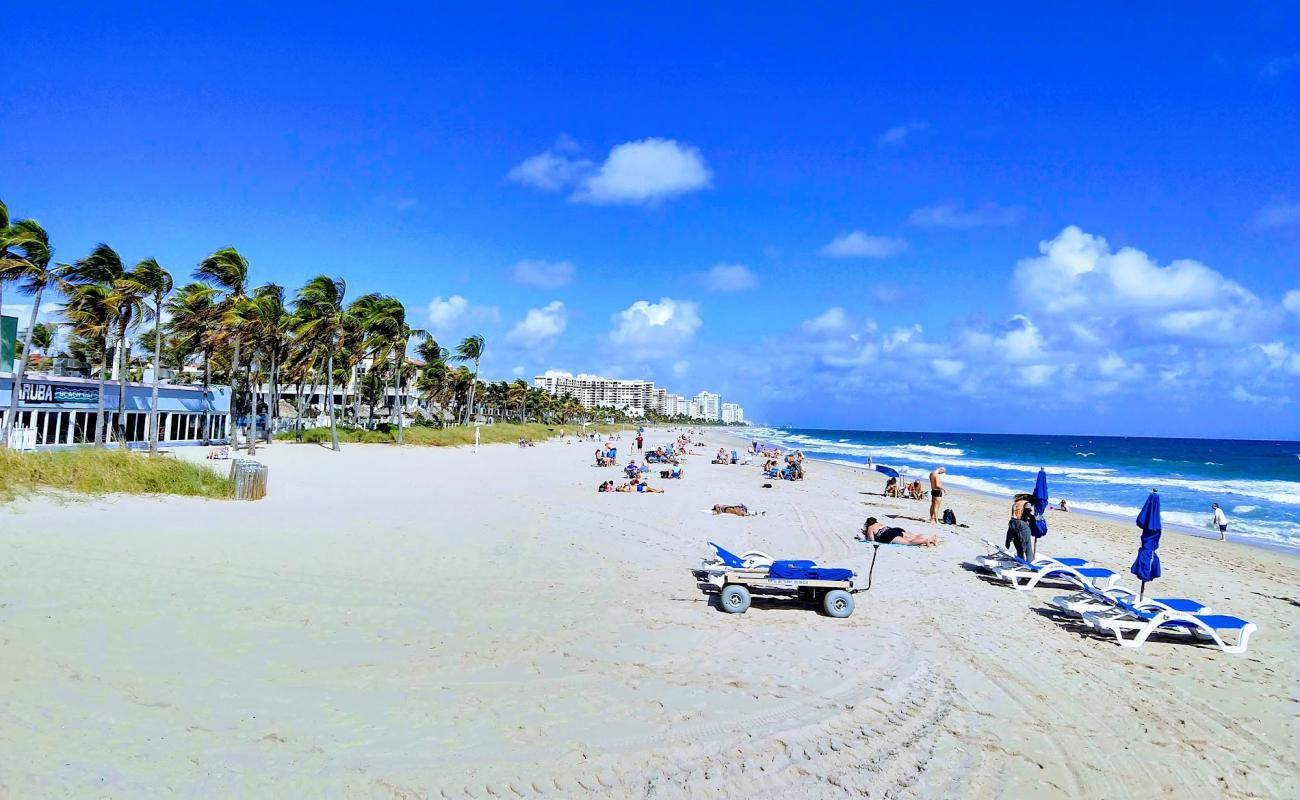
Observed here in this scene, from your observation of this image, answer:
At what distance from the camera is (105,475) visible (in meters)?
13.4

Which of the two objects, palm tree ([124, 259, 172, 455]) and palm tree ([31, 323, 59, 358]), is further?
palm tree ([31, 323, 59, 358])

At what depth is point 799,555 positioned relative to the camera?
12.0m

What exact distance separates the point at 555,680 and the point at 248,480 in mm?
11857

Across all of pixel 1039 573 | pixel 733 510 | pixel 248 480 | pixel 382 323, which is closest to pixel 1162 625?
pixel 1039 573

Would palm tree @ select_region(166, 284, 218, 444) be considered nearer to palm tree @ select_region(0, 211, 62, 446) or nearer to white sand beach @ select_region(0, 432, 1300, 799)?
palm tree @ select_region(0, 211, 62, 446)

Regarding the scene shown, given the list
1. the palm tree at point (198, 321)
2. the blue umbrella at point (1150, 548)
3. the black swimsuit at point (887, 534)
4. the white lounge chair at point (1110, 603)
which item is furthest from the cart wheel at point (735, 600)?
the palm tree at point (198, 321)

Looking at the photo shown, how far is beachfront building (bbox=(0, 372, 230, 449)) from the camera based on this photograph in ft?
→ 80.6

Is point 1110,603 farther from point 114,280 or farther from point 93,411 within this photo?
point 93,411

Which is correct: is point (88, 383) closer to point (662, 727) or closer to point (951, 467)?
point (662, 727)

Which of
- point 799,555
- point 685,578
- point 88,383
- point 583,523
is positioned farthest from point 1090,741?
point 88,383

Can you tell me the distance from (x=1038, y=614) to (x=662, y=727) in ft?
20.9

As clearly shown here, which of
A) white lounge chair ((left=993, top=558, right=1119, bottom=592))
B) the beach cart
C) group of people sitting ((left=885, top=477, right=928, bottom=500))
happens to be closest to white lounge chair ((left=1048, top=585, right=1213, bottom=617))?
white lounge chair ((left=993, top=558, right=1119, bottom=592))

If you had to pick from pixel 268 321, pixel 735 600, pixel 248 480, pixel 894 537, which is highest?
pixel 268 321

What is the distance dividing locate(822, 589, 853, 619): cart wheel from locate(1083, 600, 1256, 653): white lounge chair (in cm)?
276
